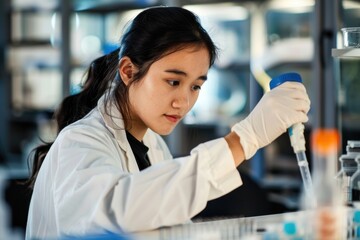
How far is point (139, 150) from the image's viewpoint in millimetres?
1748

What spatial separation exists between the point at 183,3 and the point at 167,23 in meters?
2.56

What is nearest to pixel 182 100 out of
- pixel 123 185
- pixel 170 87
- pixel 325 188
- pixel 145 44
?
pixel 170 87

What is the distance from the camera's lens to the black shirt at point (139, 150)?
1.72m

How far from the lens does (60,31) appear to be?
5230 mm

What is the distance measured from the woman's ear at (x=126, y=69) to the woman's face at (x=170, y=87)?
39mm

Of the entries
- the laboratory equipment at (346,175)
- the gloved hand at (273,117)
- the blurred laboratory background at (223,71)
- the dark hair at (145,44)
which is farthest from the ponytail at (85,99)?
the blurred laboratory background at (223,71)

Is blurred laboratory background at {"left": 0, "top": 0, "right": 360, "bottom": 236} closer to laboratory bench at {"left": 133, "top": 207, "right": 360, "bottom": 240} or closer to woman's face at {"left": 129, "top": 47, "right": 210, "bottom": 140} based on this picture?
woman's face at {"left": 129, "top": 47, "right": 210, "bottom": 140}

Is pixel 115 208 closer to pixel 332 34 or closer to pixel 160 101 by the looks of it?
pixel 160 101

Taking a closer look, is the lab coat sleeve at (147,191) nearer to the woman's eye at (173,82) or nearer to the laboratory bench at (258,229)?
the laboratory bench at (258,229)

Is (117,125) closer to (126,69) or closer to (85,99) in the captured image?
(126,69)

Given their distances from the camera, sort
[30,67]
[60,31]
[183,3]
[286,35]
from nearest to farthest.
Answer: [183,3] → [286,35] → [60,31] → [30,67]

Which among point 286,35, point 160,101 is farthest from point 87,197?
point 286,35

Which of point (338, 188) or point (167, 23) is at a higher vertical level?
point (167, 23)

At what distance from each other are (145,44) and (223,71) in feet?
10.9
